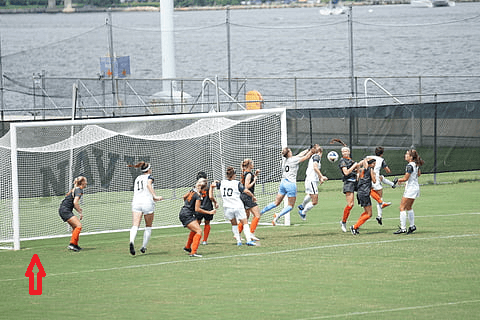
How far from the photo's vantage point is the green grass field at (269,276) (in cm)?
1177

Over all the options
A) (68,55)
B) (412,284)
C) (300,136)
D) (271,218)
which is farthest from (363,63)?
(412,284)

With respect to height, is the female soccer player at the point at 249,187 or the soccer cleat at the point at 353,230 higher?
the female soccer player at the point at 249,187

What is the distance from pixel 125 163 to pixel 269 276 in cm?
869

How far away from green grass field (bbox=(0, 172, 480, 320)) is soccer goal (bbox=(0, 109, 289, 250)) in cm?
96

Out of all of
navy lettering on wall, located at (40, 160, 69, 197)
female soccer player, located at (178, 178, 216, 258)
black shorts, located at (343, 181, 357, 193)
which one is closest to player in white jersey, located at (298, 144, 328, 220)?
black shorts, located at (343, 181, 357, 193)

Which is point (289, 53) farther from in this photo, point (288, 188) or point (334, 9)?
point (288, 188)

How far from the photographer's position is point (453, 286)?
1272cm

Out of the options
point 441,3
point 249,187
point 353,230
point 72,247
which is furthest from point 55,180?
point 441,3

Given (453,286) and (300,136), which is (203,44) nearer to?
(300,136)

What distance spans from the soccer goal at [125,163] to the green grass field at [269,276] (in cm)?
96

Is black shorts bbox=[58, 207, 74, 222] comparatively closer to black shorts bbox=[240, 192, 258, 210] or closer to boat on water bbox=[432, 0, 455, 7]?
black shorts bbox=[240, 192, 258, 210]

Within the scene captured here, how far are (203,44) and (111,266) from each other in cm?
13484

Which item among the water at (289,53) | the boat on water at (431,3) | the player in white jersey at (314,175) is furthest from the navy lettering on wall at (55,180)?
the boat on water at (431,3)

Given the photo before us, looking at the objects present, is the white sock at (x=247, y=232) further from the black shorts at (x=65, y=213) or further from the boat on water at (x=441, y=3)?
the boat on water at (x=441, y=3)
